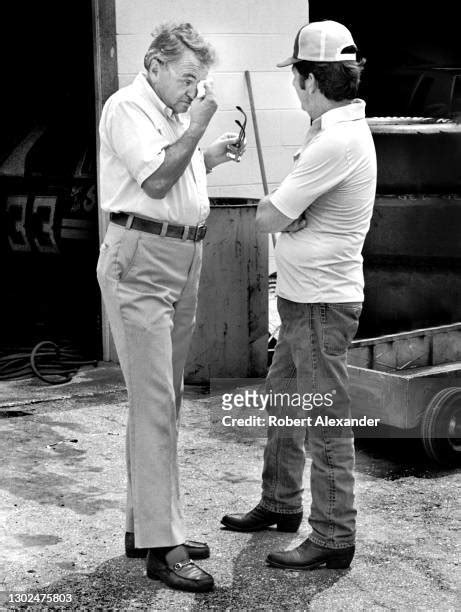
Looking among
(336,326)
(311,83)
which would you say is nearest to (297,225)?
(336,326)

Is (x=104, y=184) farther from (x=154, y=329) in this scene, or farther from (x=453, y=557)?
(x=453, y=557)

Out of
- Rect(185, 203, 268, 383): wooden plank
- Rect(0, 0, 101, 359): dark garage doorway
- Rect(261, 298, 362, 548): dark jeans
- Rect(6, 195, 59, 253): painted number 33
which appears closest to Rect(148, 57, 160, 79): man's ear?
Rect(261, 298, 362, 548): dark jeans

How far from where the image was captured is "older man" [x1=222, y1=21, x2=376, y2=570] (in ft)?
13.0

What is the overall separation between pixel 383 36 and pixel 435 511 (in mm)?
10393

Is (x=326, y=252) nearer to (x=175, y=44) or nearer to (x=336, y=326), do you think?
(x=336, y=326)

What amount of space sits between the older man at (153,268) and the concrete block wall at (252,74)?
3.50 meters

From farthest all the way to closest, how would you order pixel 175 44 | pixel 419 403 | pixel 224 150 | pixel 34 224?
pixel 34 224 → pixel 419 403 → pixel 224 150 → pixel 175 44

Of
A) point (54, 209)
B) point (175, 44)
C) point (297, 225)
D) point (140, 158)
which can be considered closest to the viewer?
point (140, 158)

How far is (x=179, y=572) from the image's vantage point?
13.0 ft

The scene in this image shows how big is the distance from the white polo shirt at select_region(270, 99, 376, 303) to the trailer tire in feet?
4.86

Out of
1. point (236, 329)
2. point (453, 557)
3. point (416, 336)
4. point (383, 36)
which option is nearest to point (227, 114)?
point (236, 329)

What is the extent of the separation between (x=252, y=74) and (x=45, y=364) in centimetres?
247

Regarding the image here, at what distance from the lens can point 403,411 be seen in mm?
5344

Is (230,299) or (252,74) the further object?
(252,74)
